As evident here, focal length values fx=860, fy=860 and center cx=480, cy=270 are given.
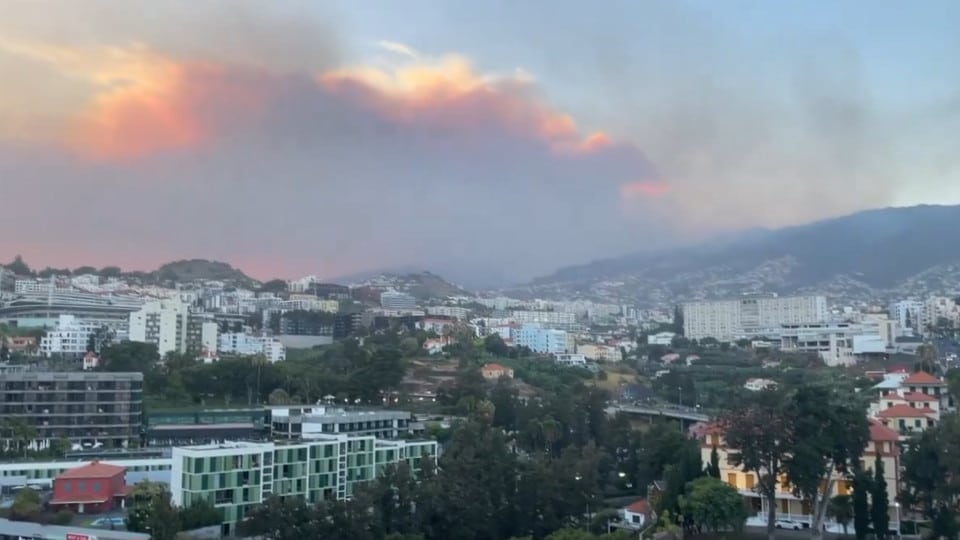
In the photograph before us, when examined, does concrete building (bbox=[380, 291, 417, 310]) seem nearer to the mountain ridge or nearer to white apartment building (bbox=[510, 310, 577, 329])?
white apartment building (bbox=[510, 310, 577, 329])

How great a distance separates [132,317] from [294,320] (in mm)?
18648

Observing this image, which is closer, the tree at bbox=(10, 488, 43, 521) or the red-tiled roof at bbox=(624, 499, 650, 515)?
the tree at bbox=(10, 488, 43, 521)

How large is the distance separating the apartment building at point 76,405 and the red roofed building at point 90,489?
27.7 feet

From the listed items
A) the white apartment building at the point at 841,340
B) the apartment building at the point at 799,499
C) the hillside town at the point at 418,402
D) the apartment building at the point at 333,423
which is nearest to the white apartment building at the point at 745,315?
the hillside town at the point at 418,402

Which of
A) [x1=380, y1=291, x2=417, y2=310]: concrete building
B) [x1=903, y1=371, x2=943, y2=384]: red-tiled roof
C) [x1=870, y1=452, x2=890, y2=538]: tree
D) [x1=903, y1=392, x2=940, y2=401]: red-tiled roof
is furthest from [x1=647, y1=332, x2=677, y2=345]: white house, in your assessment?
[x1=870, y1=452, x2=890, y2=538]: tree

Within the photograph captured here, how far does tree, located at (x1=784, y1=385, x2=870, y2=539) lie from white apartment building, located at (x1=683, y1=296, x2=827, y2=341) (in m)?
60.8

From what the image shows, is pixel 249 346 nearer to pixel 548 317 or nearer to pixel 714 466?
pixel 714 466

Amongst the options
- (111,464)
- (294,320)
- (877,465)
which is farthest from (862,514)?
(294,320)

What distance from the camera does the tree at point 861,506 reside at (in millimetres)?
17281

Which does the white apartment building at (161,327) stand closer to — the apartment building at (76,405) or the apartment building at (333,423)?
the apartment building at (76,405)

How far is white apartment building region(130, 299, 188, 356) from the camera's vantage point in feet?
168

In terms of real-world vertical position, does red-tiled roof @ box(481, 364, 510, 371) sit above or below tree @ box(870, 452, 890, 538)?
above

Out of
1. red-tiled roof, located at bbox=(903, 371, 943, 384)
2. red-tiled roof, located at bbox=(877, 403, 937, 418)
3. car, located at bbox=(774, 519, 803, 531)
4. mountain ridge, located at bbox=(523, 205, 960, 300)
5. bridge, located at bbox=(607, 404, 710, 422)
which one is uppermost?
mountain ridge, located at bbox=(523, 205, 960, 300)

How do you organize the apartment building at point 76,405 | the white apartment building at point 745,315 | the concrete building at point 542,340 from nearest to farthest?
the apartment building at point 76,405 → the concrete building at point 542,340 → the white apartment building at point 745,315
